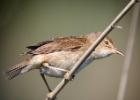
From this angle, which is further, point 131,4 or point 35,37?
point 35,37

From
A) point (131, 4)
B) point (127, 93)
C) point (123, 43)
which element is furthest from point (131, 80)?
point (131, 4)

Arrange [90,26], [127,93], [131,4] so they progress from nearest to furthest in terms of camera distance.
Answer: [131,4]
[90,26]
[127,93]

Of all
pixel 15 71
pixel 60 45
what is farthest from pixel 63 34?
pixel 15 71

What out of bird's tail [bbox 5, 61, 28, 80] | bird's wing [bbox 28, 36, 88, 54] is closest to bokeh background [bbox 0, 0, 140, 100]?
bird's wing [bbox 28, 36, 88, 54]

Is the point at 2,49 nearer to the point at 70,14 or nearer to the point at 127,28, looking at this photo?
the point at 70,14

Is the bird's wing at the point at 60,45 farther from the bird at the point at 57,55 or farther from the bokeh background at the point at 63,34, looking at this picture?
the bokeh background at the point at 63,34

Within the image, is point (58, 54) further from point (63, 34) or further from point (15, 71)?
point (63, 34)

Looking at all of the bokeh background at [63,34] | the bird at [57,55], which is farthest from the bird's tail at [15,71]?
the bokeh background at [63,34]
